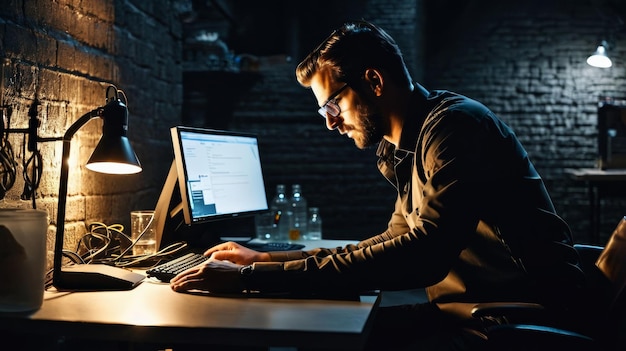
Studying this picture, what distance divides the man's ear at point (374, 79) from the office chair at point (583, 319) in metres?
0.70

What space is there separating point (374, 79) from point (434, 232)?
597 mm

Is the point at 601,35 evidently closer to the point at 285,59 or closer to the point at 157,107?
the point at 285,59

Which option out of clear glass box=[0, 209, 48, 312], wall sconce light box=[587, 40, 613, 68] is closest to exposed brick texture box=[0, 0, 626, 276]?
wall sconce light box=[587, 40, 613, 68]

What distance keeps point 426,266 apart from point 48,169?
1.19 metres

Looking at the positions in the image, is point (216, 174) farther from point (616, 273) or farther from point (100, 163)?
point (616, 273)

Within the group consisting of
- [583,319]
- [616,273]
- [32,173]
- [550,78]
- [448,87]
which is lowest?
[583,319]

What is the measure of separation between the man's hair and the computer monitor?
57cm

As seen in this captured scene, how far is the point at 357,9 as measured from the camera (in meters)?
5.87

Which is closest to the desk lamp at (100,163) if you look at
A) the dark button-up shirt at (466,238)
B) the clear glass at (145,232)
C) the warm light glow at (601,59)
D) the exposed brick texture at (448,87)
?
the dark button-up shirt at (466,238)

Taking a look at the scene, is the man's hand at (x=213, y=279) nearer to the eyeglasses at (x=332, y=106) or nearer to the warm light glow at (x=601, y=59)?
the eyeglasses at (x=332, y=106)

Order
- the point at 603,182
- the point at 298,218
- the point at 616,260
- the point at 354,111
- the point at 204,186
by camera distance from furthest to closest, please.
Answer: the point at 603,182 → the point at 298,218 → the point at 204,186 → the point at 354,111 → the point at 616,260

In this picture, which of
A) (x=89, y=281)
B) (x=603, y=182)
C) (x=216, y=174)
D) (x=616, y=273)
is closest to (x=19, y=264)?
(x=89, y=281)

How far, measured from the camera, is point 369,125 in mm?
1886

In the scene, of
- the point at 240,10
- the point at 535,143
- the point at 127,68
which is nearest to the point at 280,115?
the point at 240,10
